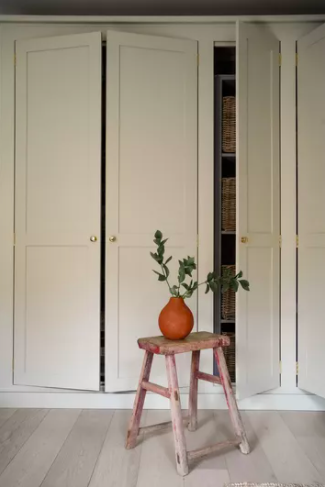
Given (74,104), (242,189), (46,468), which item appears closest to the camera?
(46,468)

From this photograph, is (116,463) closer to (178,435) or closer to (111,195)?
(178,435)

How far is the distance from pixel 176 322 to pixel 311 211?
42.9 inches

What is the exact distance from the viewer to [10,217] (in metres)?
2.61

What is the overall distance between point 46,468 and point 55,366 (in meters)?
0.76

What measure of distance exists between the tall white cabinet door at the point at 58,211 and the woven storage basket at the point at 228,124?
30.0 inches

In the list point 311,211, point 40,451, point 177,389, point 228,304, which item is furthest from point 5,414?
point 311,211

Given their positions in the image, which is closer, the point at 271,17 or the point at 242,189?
the point at 242,189

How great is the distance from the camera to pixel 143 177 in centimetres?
258

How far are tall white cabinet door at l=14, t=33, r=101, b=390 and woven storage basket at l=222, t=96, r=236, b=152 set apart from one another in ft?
2.50

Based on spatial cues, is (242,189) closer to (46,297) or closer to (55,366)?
(46,297)

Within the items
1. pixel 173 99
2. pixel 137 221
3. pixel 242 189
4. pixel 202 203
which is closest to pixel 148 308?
pixel 137 221

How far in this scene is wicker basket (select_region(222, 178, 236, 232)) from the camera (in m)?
2.70

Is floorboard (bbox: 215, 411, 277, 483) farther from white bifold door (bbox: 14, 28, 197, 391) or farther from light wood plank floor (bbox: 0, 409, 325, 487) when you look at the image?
white bifold door (bbox: 14, 28, 197, 391)

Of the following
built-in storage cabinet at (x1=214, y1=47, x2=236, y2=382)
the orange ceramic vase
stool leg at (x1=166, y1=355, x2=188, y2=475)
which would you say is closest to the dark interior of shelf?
built-in storage cabinet at (x1=214, y1=47, x2=236, y2=382)
